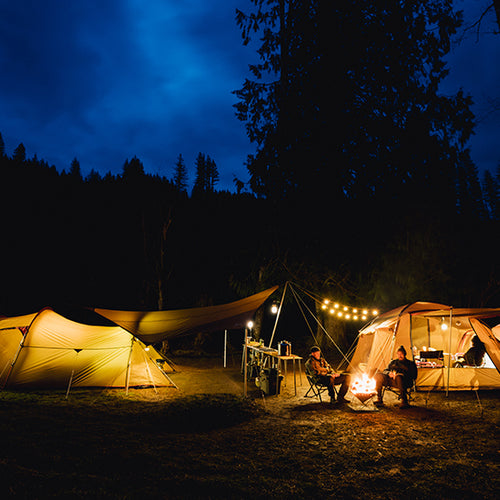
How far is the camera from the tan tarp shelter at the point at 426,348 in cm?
734

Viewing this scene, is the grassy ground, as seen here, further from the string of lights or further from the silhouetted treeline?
the silhouetted treeline

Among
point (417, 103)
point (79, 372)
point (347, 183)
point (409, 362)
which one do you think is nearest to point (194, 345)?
point (79, 372)

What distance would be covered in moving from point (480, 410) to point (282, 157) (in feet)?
26.1

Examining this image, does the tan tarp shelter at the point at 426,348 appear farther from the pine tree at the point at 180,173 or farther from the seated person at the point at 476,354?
the pine tree at the point at 180,173

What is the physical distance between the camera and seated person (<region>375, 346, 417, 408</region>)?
6.58 metres

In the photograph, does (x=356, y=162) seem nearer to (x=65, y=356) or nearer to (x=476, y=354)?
(x=476, y=354)

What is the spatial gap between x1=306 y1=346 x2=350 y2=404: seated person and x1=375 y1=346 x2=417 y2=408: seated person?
0.59 m

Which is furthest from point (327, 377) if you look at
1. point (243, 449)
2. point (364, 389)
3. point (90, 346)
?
point (90, 346)

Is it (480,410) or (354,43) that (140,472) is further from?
(354,43)

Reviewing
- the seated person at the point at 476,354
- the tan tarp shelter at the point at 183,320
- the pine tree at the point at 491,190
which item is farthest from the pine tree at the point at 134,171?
the pine tree at the point at 491,190

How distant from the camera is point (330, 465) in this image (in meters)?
3.92

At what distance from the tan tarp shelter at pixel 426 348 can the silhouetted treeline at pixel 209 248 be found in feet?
8.51

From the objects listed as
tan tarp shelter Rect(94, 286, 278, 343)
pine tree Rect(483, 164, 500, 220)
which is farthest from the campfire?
pine tree Rect(483, 164, 500, 220)

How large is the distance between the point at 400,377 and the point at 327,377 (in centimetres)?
132
